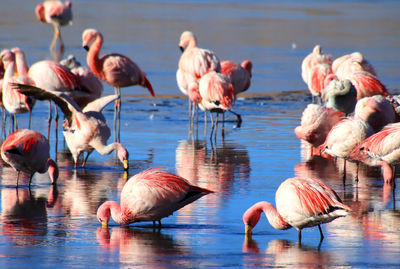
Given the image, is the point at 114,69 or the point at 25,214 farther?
the point at 114,69

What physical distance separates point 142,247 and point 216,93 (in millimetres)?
5755

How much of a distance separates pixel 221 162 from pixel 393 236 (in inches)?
133

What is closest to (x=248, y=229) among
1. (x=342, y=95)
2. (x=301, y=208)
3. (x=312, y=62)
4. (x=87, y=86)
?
(x=301, y=208)

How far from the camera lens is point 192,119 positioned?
11617mm

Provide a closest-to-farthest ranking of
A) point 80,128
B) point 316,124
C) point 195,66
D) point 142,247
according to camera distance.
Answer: point 142,247
point 80,128
point 316,124
point 195,66

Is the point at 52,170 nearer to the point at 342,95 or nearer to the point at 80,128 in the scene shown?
the point at 80,128

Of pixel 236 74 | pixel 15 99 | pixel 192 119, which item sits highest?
pixel 236 74

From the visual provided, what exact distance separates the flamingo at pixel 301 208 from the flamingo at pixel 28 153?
8.57 ft

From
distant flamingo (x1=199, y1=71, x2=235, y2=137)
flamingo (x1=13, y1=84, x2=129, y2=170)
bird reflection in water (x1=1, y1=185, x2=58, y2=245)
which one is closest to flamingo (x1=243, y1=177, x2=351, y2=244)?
bird reflection in water (x1=1, y1=185, x2=58, y2=245)

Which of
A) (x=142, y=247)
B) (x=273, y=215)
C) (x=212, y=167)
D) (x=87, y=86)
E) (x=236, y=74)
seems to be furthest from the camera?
(x=236, y=74)

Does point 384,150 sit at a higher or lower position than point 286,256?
higher

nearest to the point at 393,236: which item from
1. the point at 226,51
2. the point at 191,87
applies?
the point at 191,87

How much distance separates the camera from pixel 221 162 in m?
8.98

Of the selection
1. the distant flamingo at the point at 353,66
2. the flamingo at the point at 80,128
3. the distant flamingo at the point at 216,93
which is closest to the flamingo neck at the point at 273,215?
the flamingo at the point at 80,128
